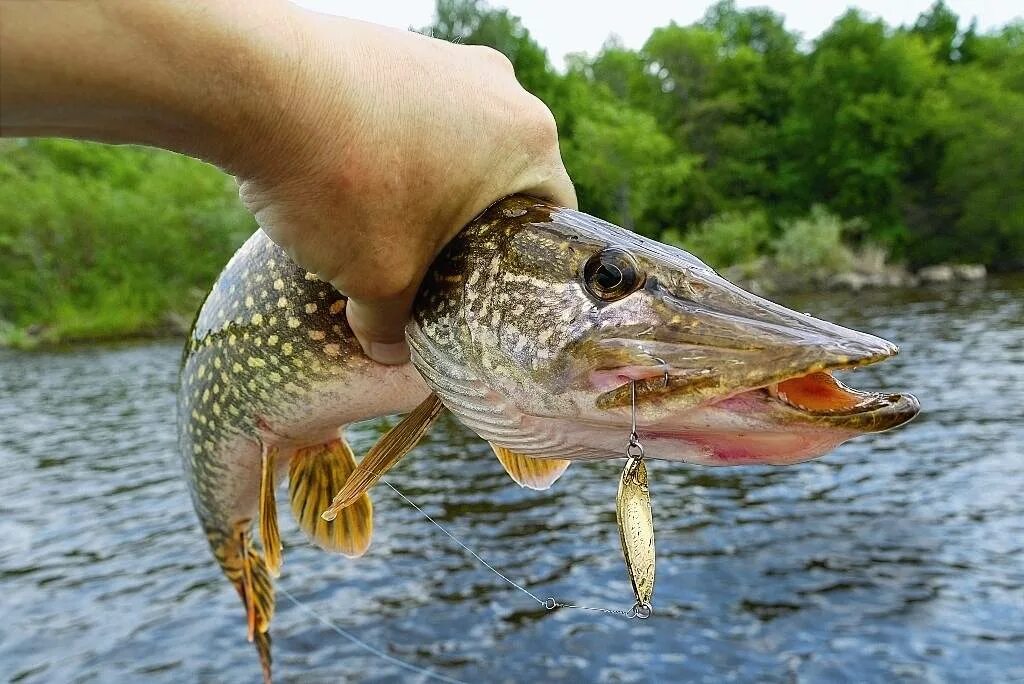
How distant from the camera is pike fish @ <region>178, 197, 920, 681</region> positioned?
3.86 ft

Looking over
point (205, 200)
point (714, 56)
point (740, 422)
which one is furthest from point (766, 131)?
point (740, 422)

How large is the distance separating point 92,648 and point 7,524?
11.7 ft

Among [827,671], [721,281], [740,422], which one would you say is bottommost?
[827,671]

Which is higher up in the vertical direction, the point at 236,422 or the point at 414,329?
the point at 414,329

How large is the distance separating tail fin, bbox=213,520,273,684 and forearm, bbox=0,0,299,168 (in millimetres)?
2183

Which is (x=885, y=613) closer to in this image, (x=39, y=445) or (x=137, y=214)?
(x=39, y=445)

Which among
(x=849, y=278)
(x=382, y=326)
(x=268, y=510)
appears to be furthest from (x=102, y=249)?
(x=382, y=326)

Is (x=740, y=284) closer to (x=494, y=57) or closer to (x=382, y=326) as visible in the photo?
(x=382, y=326)

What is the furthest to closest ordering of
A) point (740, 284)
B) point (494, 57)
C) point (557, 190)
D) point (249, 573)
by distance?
1. point (740, 284)
2. point (249, 573)
3. point (557, 190)
4. point (494, 57)

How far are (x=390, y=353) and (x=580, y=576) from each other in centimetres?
391

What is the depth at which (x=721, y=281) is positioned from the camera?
1.37 meters

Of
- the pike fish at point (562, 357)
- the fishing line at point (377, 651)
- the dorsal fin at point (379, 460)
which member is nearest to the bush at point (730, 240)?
the fishing line at point (377, 651)

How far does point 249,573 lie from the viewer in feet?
9.75

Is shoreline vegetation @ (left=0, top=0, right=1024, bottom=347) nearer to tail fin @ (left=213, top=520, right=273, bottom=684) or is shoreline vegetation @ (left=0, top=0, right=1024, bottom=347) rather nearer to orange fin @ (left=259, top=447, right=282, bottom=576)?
tail fin @ (left=213, top=520, right=273, bottom=684)
